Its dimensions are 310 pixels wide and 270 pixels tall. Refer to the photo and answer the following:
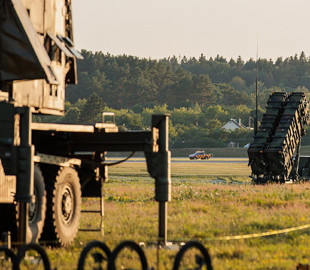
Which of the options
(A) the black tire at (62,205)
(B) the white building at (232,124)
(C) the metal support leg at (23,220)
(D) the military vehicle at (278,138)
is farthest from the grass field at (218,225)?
(B) the white building at (232,124)

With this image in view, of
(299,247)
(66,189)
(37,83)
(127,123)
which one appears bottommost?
(299,247)

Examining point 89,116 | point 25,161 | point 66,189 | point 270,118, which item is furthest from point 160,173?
point 89,116

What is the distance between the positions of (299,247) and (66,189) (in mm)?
4485

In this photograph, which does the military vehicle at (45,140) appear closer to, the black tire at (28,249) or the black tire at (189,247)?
the black tire at (28,249)

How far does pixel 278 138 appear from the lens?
38.7m

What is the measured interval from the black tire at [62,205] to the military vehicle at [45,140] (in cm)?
2

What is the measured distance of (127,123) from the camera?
493 feet

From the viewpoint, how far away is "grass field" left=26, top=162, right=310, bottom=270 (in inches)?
530

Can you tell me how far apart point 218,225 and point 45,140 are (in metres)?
5.19

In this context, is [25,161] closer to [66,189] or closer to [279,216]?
[66,189]

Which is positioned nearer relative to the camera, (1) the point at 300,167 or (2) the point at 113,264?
(2) the point at 113,264

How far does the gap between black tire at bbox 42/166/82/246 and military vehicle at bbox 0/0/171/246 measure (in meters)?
0.02

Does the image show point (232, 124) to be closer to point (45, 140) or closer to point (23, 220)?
point (45, 140)

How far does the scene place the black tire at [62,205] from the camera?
14.5m
